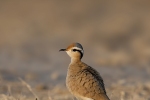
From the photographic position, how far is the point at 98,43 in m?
22.1

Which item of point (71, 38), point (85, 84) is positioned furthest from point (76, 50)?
point (71, 38)

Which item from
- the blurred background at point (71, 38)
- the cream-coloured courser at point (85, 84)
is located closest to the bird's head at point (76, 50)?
the cream-coloured courser at point (85, 84)

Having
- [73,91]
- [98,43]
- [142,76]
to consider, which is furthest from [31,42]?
[73,91]

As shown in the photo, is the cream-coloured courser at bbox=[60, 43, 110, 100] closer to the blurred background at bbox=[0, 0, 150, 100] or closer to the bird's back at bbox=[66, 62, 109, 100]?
the bird's back at bbox=[66, 62, 109, 100]

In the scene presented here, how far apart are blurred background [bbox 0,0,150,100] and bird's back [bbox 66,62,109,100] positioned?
153 inches

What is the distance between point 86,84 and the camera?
7973 mm

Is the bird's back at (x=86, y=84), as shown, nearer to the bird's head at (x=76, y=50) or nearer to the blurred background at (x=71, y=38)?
the bird's head at (x=76, y=50)

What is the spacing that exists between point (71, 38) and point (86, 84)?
47.9 feet

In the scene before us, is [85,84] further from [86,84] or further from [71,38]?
[71,38]

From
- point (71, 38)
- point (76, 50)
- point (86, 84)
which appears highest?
point (71, 38)

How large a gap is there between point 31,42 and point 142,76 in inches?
290

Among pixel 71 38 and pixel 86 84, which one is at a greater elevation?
pixel 71 38

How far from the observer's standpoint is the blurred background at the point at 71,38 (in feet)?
48.8

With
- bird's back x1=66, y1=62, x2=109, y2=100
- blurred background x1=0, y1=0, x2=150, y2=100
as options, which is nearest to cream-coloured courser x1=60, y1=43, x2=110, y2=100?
bird's back x1=66, y1=62, x2=109, y2=100
